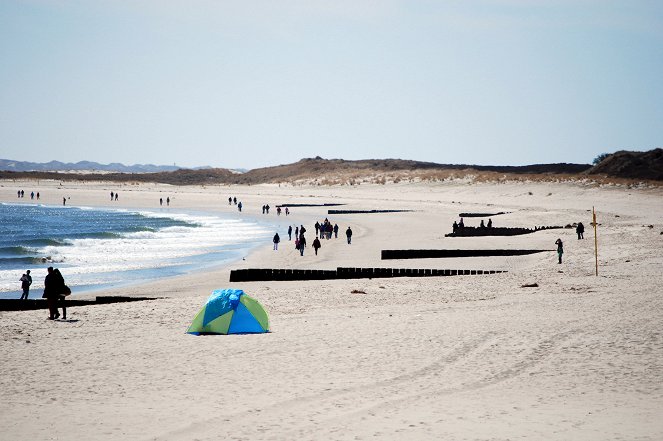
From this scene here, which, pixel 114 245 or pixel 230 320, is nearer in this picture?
pixel 230 320

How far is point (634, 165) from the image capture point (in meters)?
112

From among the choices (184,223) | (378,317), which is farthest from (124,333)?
(184,223)

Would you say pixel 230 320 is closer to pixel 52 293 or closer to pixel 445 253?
pixel 52 293

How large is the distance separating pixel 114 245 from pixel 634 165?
8828 cm

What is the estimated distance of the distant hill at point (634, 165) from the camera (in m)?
109

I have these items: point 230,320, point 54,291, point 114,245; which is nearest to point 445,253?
point 230,320

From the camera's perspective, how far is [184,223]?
6481 cm

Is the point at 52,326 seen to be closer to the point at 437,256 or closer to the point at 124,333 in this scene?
the point at 124,333

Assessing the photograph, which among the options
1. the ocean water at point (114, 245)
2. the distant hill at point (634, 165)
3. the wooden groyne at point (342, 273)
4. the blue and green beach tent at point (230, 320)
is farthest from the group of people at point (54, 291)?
the distant hill at point (634, 165)

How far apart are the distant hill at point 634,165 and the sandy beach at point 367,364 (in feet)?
298

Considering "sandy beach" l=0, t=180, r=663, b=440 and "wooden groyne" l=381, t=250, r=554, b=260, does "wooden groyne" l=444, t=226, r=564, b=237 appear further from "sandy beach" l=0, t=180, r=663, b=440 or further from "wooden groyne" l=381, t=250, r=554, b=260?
"sandy beach" l=0, t=180, r=663, b=440

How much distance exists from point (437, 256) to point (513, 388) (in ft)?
67.6

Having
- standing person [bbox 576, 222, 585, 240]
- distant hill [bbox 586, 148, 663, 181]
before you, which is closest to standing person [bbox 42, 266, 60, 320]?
standing person [bbox 576, 222, 585, 240]

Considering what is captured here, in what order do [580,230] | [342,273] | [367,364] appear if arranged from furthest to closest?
[580,230]
[342,273]
[367,364]
